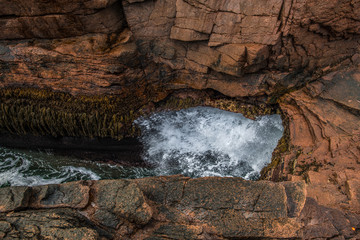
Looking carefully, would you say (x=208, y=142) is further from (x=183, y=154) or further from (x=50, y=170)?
(x=50, y=170)

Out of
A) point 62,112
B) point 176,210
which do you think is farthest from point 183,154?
A: point 62,112

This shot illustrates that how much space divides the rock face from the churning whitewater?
12.8ft

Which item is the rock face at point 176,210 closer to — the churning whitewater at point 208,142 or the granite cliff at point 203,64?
the granite cliff at point 203,64

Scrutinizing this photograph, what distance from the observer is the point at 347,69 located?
9953 millimetres

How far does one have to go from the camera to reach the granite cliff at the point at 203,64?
8922 millimetres

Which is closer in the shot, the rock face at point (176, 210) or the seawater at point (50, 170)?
the rock face at point (176, 210)

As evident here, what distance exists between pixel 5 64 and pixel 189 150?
8.23 metres

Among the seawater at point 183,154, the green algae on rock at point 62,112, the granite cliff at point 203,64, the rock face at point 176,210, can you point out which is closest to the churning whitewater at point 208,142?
the seawater at point 183,154

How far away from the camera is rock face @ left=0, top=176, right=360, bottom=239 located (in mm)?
5980

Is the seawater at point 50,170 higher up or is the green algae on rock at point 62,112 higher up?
the green algae on rock at point 62,112

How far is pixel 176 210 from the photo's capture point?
637 centimetres

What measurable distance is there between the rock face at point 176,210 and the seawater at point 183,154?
155 inches

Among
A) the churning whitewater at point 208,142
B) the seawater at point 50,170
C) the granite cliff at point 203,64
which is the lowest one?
the seawater at point 50,170

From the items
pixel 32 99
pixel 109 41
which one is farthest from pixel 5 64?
pixel 109 41
